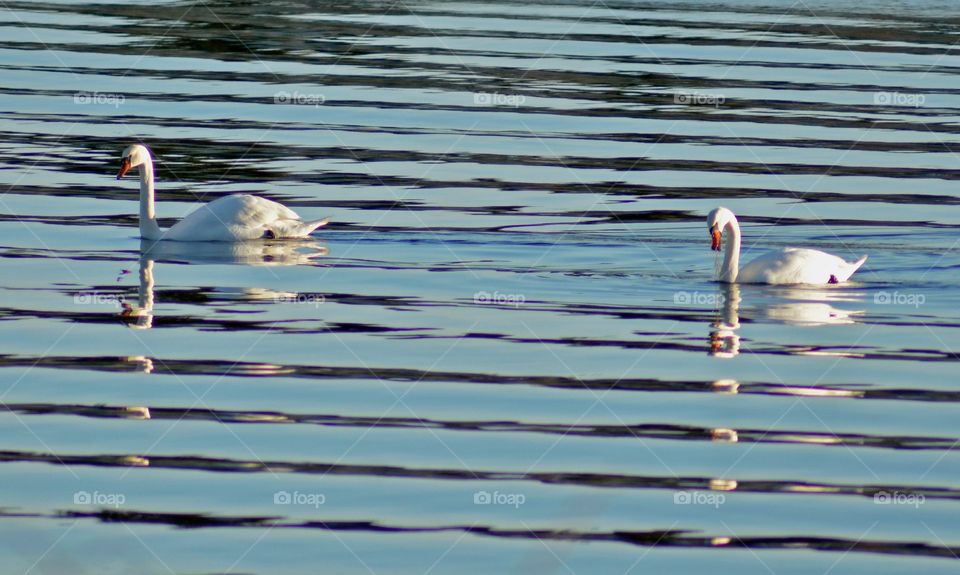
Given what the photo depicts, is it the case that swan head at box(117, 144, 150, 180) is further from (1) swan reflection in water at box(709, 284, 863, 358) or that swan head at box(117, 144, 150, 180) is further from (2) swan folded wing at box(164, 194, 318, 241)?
(1) swan reflection in water at box(709, 284, 863, 358)

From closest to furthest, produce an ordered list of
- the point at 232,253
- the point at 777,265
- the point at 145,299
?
the point at 145,299
the point at 777,265
the point at 232,253

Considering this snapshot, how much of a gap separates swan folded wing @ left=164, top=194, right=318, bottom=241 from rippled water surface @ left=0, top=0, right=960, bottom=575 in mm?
188

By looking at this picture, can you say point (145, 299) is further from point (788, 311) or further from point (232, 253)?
point (788, 311)

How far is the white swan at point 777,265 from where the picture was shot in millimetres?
14344

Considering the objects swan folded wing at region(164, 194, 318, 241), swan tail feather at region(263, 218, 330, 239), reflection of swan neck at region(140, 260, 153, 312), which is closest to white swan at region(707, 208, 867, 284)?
swan tail feather at region(263, 218, 330, 239)

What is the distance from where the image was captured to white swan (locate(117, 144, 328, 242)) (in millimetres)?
15945

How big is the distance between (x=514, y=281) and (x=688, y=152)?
7.20 m

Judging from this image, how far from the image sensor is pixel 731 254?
1458 cm

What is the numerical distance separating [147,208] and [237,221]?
936 millimetres

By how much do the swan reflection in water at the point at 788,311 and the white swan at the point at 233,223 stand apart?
13.5 feet

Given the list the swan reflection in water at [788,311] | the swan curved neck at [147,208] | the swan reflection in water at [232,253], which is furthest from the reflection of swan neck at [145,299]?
the swan reflection in water at [788,311]

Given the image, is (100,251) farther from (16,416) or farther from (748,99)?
(748,99)

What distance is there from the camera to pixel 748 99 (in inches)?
946

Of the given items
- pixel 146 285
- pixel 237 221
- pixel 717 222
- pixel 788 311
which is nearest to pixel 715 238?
pixel 717 222
